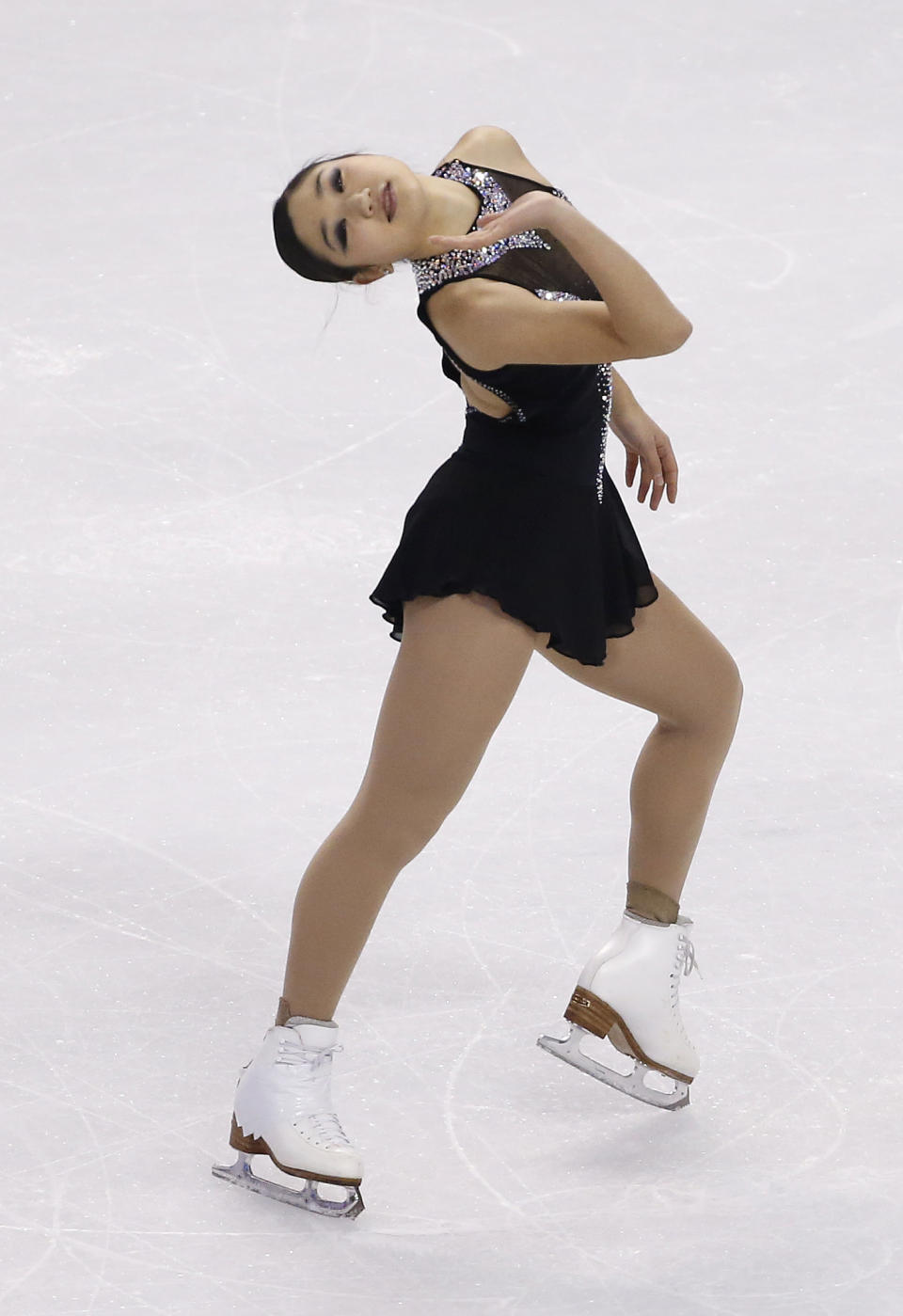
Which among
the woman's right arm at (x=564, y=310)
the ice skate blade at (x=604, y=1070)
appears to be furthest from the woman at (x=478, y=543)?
the ice skate blade at (x=604, y=1070)

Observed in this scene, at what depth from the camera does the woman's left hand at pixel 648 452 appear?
97.7 inches

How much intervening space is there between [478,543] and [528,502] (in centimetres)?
7

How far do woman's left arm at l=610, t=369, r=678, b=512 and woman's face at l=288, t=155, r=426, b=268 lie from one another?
443 millimetres

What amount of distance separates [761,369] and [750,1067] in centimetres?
238

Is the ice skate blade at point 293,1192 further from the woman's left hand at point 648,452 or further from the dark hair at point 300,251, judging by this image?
the dark hair at point 300,251

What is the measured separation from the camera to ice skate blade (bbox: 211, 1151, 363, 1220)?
91.2 inches

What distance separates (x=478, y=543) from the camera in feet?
7.42

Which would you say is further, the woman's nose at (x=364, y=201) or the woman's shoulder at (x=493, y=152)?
the woman's shoulder at (x=493, y=152)

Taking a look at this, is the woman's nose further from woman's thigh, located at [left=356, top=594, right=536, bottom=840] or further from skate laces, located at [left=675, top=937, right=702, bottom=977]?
skate laces, located at [left=675, top=937, right=702, bottom=977]

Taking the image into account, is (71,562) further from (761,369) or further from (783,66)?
(783,66)

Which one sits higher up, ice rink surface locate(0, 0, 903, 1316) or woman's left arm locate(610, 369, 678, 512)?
woman's left arm locate(610, 369, 678, 512)

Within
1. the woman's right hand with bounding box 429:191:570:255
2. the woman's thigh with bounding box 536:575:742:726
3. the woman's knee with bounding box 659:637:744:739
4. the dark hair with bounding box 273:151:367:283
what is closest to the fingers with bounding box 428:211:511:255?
the woman's right hand with bounding box 429:191:570:255

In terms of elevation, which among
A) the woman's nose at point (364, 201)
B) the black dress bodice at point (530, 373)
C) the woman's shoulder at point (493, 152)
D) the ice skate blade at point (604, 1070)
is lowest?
the ice skate blade at point (604, 1070)

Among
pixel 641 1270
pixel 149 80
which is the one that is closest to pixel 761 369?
pixel 149 80
